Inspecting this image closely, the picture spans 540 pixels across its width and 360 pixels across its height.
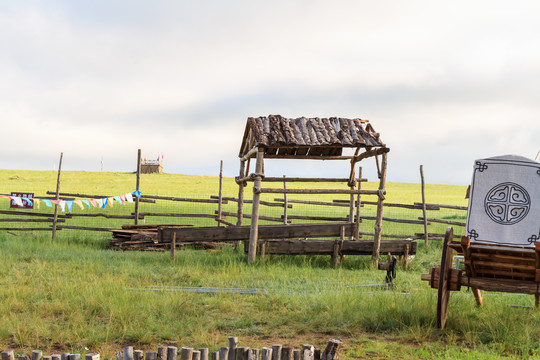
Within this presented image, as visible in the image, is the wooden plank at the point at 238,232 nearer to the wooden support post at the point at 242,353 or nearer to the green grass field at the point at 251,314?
the green grass field at the point at 251,314

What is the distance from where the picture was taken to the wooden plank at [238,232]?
38.7 feet

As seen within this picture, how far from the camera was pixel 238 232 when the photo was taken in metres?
12.0

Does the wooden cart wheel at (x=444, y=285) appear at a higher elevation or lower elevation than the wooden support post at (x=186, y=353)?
higher

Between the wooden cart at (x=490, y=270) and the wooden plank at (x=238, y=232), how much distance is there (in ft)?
19.5

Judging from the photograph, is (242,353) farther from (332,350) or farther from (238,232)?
(238,232)

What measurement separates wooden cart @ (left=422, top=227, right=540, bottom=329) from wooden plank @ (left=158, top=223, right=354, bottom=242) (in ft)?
19.5

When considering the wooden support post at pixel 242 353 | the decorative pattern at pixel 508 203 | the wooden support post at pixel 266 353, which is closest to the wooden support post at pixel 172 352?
the wooden support post at pixel 242 353

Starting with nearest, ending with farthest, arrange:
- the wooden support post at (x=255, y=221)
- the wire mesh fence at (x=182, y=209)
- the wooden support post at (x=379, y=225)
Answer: the wooden support post at (x=255, y=221) → the wooden support post at (x=379, y=225) → the wire mesh fence at (x=182, y=209)

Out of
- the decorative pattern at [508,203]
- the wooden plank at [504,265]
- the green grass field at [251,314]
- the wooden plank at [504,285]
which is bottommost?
the green grass field at [251,314]

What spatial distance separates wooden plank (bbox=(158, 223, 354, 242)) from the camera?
11797mm

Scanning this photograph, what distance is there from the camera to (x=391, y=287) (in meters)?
8.54

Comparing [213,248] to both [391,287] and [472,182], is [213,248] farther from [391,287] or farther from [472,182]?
[472,182]

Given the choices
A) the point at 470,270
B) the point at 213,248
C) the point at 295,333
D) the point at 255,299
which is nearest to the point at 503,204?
the point at 470,270

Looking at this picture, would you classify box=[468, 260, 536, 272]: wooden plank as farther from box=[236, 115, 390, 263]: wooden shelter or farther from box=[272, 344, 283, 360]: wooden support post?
box=[236, 115, 390, 263]: wooden shelter
